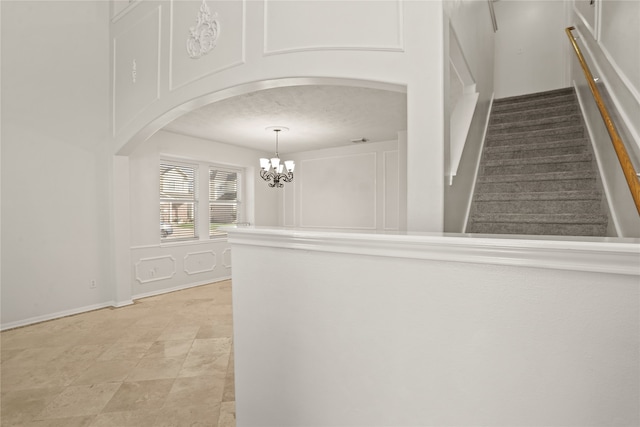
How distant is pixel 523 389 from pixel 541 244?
0.41 m

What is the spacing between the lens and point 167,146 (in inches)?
215

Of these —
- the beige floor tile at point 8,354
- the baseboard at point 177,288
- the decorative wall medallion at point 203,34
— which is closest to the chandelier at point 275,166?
the decorative wall medallion at point 203,34

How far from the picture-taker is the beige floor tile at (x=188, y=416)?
79.3 inches

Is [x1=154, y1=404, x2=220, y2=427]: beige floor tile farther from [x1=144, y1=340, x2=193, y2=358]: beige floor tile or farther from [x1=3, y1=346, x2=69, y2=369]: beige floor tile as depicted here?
[x1=3, y1=346, x2=69, y2=369]: beige floor tile

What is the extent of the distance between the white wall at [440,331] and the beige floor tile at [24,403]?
5.76 ft

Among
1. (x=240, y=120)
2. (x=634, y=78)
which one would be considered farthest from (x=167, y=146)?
(x=634, y=78)

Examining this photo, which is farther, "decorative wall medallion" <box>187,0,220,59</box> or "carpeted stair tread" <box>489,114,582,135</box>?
"carpeted stair tread" <box>489,114,582,135</box>

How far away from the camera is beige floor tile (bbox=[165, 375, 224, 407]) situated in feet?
7.33

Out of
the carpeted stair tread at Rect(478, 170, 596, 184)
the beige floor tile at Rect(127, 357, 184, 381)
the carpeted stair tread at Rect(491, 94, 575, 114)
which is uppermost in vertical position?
the carpeted stair tread at Rect(491, 94, 575, 114)

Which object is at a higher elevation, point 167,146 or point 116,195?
point 167,146

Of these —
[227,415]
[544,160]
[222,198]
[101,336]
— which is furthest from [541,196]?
[222,198]

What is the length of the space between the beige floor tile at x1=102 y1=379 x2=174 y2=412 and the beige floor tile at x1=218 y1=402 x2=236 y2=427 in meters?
0.44

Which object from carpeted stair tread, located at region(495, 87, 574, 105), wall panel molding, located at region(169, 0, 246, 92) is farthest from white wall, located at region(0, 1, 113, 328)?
carpeted stair tread, located at region(495, 87, 574, 105)

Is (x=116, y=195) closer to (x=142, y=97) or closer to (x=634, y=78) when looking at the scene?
(x=142, y=97)
